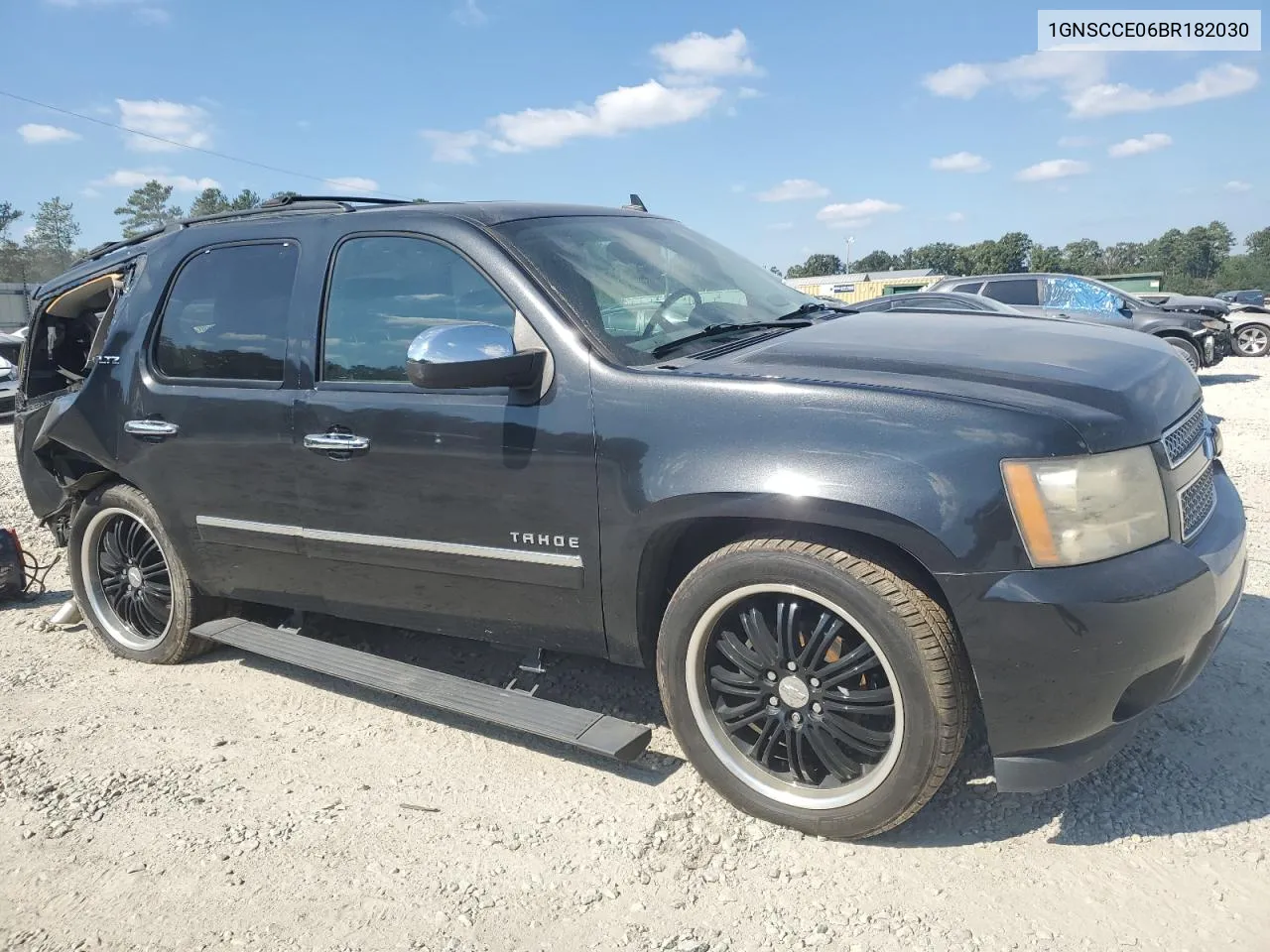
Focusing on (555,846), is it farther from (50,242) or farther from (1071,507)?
(50,242)

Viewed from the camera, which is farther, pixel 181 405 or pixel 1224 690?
pixel 181 405

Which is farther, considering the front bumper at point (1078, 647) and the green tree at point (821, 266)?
the green tree at point (821, 266)

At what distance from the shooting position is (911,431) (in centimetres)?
235

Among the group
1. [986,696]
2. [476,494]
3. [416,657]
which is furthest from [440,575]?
[986,696]

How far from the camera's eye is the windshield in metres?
3.03

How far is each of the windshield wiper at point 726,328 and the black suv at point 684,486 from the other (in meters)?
0.02

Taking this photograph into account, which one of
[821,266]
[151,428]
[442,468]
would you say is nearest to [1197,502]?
[442,468]

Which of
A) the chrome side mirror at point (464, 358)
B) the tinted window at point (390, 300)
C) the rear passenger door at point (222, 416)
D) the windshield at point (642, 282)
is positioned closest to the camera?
the chrome side mirror at point (464, 358)

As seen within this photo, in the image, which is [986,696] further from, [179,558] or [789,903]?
[179,558]

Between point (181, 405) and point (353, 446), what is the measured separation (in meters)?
1.07

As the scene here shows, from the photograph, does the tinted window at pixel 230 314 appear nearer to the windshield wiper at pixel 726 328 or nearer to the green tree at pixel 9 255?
the windshield wiper at pixel 726 328

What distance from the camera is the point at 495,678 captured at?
3934 millimetres

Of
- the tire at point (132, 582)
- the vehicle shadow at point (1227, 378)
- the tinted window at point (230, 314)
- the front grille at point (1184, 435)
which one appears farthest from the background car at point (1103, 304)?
the tire at point (132, 582)

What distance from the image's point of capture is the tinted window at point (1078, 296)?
552 inches
